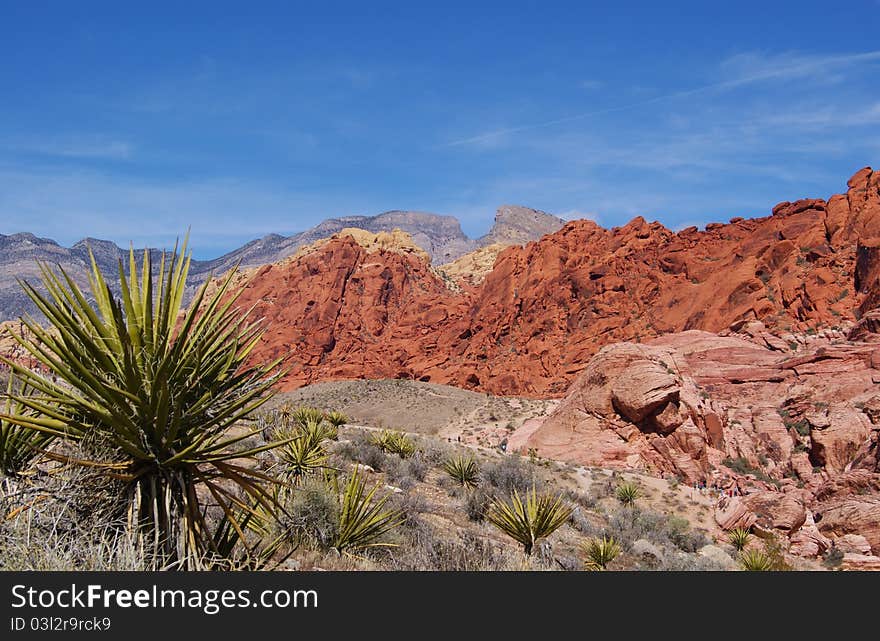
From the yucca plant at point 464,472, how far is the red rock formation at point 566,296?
36.5ft

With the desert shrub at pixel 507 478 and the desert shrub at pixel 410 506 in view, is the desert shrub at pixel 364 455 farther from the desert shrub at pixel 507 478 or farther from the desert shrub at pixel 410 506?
the desert shrub at pixel 507 478

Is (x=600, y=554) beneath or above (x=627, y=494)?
beneath

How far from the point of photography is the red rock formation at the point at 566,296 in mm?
36875

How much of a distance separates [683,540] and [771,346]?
21361 millimetres

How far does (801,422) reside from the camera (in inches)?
894

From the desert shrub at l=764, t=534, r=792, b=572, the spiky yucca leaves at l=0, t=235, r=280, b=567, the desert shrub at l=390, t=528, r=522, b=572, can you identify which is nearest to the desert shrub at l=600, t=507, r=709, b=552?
the desert shrub at l=764, t=534, r=792, b=572

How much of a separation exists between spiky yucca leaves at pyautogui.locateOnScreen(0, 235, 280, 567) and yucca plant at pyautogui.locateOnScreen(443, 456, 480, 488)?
973 centimetres

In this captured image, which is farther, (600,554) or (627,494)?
(627,494)

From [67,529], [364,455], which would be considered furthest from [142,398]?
[364,455]

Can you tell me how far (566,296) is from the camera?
167ft

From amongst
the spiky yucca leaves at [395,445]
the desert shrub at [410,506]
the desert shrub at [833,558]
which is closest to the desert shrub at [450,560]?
the desert shrub at [410,506]

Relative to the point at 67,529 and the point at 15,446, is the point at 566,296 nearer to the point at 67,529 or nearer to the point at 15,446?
the point at 15,446

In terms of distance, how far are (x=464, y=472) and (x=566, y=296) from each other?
1548 inches

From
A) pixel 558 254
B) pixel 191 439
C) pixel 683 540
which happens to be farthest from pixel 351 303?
pixel 191 439
